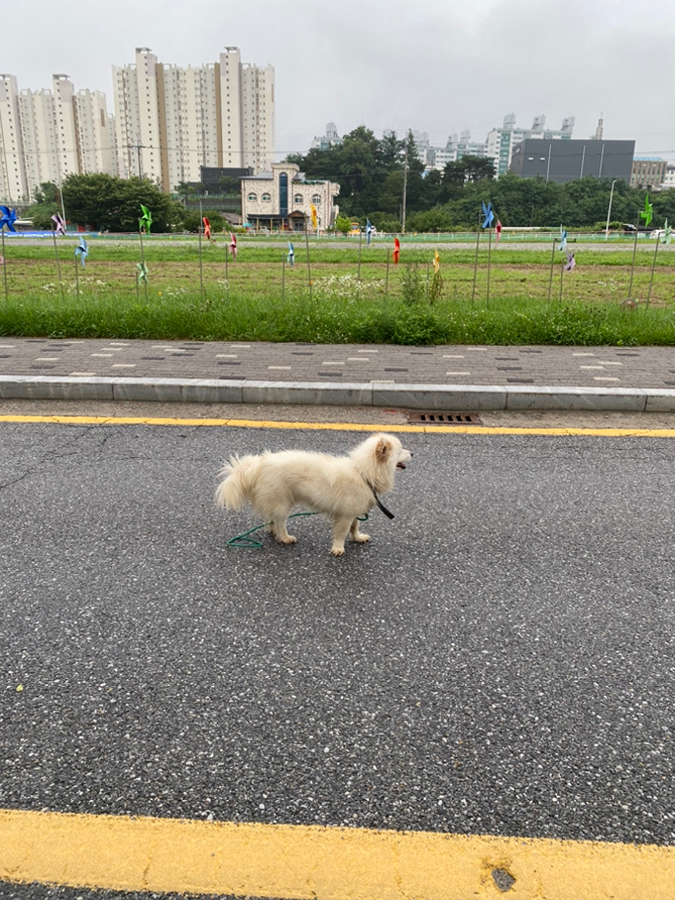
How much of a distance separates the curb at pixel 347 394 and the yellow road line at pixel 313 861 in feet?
16.2

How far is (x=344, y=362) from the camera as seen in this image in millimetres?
7820

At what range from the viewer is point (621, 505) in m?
4.25

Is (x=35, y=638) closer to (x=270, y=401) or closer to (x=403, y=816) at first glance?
(x=403, y=816)

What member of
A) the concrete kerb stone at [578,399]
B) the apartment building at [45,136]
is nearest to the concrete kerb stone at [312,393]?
the concrete kerb stone at [578,399]

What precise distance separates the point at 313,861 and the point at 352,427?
431cm

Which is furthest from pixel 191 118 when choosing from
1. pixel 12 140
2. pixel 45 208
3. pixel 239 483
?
pixel 239 483

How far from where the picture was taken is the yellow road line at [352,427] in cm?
577

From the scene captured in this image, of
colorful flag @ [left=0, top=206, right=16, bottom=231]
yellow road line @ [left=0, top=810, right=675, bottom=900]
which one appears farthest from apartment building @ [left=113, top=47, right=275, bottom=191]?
yellow road line @ [left=0, top=810, right=675, bottom=900]

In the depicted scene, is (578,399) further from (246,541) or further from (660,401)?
(246,541)

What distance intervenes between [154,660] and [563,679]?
168 cm

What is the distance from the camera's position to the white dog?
11.4ft

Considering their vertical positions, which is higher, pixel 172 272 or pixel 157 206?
pixel 157 206

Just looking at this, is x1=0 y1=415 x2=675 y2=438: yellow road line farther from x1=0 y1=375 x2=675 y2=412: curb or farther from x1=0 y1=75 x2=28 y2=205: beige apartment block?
x1=0 y1=75 x2=28 y2=205: beige apartment block

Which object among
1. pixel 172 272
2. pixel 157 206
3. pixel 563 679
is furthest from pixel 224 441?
pixel 157 206
